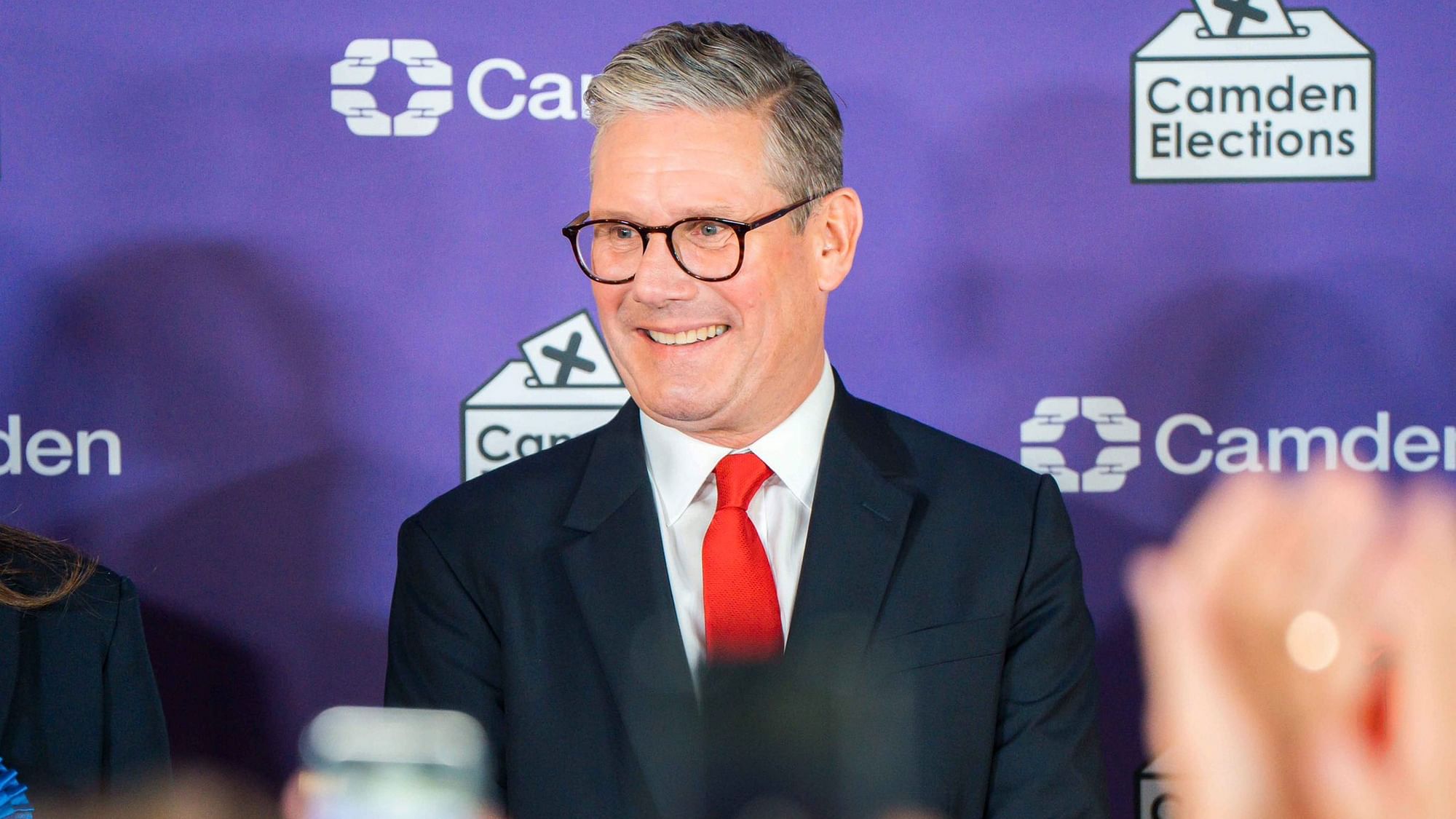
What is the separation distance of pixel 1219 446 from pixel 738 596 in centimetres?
78

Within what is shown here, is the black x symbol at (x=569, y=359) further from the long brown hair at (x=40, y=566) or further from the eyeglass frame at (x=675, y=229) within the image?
the long brown hair at (x=40, y=566)

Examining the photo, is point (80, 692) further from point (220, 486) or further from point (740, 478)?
point (740, 478)

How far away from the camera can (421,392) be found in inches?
73.0

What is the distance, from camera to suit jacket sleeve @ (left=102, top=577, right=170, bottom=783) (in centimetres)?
149

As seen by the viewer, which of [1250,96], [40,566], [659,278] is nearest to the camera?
[659,278]

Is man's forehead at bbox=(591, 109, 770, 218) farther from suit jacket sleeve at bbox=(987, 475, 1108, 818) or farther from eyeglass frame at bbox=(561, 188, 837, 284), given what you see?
suit jacket sleeve at bbox=(987, 475, 1108, 818)

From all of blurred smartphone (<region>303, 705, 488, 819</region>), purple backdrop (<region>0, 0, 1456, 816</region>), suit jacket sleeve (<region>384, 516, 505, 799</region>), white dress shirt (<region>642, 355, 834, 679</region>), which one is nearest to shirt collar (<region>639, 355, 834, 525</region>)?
white dress shirt (<region>642, 355, 834, 679</region>)

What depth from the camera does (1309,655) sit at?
668mm

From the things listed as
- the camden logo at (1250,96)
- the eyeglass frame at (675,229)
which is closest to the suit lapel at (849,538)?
the eyeglass frame at (675,229)

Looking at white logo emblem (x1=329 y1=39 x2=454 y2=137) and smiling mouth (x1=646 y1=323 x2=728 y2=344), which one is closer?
smiling mouth (x1=646 y1=323 x2=728 y2=344)

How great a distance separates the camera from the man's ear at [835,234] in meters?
1.46

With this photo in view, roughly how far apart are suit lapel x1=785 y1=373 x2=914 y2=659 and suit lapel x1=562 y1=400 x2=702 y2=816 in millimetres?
123

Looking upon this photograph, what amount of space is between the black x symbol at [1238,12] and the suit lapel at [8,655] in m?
1.56

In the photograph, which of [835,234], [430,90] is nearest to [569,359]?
[430,90]
